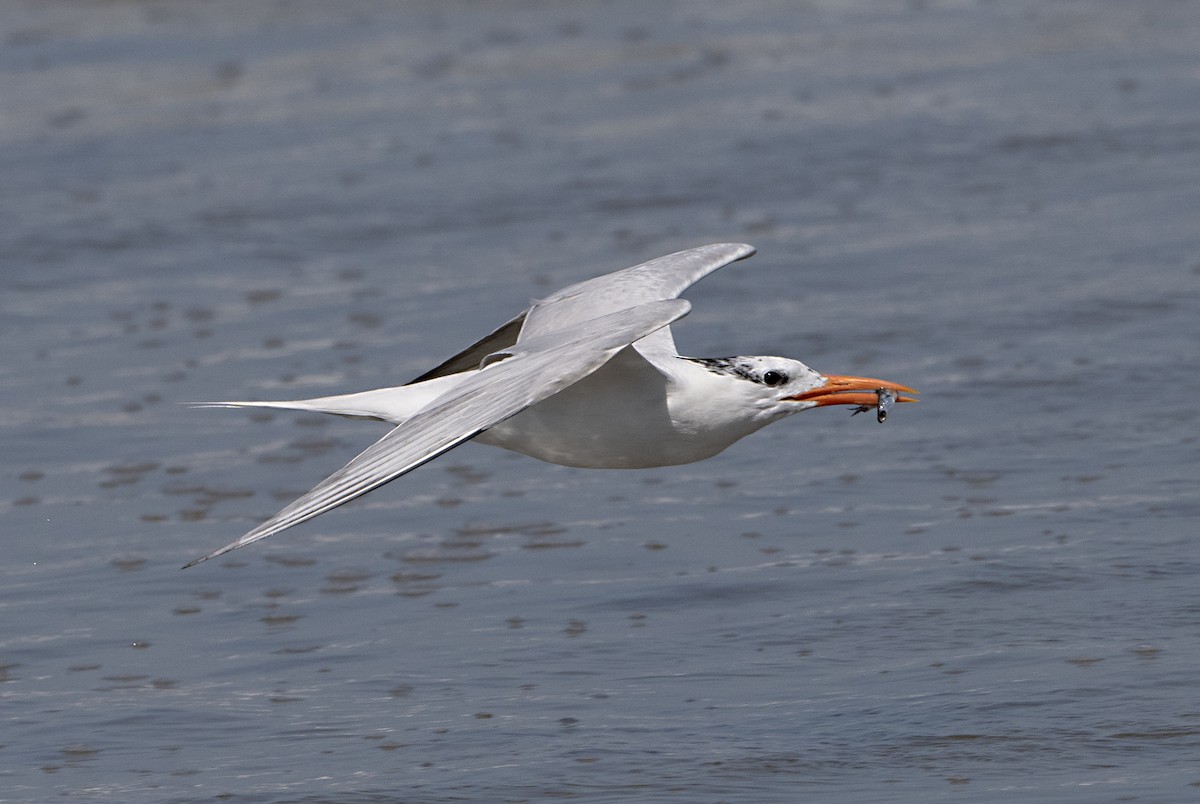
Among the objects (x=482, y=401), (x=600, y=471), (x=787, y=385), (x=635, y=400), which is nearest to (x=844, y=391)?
(x=787, y=385)

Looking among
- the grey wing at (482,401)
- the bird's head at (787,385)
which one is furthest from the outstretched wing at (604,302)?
the grey wing at (482,401)

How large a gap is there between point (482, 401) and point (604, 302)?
6.29 ft

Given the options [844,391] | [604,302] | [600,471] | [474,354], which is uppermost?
[604,302]

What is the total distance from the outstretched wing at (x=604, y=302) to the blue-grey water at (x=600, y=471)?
101 centimetres

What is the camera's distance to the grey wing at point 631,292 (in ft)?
26.2

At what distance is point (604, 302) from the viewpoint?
816 centimetres

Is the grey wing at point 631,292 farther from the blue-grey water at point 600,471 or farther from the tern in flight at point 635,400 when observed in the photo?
the blue-grey water at point 600,471

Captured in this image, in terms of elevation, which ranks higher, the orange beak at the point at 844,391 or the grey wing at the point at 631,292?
the grey wing at the point at 631,292

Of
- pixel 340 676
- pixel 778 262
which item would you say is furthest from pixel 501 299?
pixel 340 676

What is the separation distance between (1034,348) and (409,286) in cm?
394

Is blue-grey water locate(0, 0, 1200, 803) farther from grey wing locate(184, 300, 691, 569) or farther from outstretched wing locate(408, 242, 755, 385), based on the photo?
grey wing locate(184, 300, 691, 569)

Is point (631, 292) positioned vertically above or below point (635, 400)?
above

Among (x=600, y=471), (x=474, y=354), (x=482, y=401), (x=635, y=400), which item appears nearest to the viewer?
(x=482, y=401)

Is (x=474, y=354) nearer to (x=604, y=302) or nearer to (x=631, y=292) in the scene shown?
(x=604, y=302)
